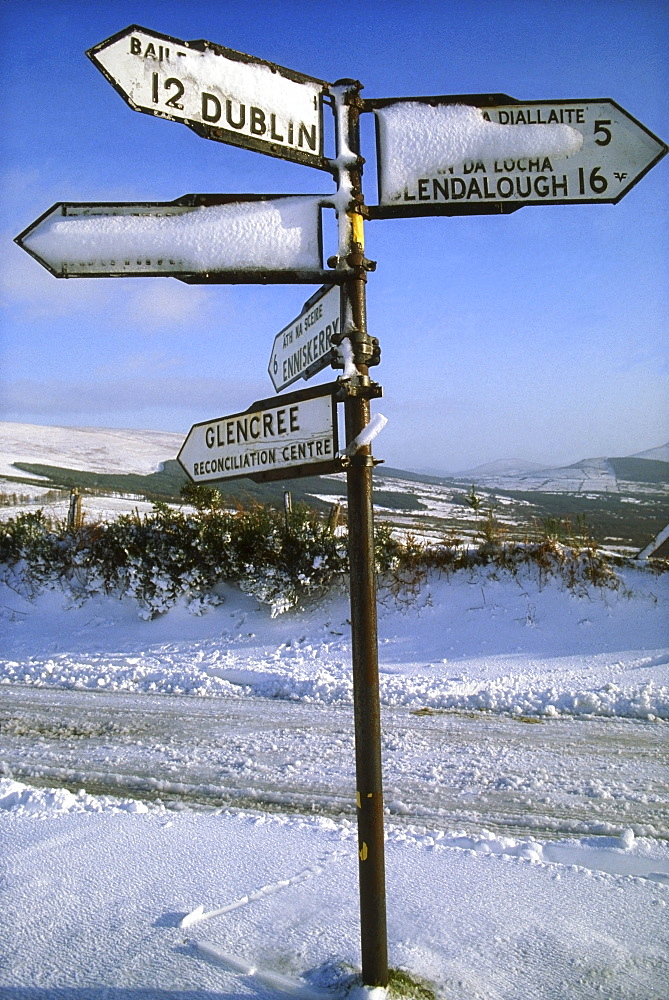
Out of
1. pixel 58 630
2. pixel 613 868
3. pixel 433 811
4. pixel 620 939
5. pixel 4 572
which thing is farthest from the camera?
pixel 4 572

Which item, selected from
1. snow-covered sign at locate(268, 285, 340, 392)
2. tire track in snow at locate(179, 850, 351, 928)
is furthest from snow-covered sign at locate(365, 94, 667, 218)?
tire track in snow at locate(179, 850, 351, 928)

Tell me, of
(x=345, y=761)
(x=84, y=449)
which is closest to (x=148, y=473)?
(x=84, y=449)

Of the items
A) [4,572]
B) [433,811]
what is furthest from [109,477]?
[433,811]

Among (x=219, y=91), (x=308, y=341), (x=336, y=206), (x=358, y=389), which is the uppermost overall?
(x=219, y=91)

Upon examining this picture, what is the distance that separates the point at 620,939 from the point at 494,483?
22.1 metres

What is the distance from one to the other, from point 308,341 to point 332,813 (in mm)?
3131

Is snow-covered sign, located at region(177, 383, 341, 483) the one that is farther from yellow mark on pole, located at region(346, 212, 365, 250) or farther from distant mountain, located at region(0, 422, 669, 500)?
distant mountain, located at region(0, 422, 669, 500)

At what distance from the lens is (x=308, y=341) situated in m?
2.66

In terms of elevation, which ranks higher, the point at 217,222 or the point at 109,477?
the point at 109,477

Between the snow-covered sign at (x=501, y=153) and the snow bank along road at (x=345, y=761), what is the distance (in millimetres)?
3454

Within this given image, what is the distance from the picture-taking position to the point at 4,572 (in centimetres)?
1335

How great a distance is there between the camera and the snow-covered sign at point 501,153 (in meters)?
2.48

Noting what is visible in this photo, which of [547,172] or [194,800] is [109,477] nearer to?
[194,800]

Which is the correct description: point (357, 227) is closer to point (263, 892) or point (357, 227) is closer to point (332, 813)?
point (263, 892)
